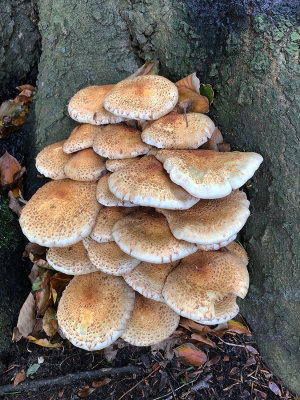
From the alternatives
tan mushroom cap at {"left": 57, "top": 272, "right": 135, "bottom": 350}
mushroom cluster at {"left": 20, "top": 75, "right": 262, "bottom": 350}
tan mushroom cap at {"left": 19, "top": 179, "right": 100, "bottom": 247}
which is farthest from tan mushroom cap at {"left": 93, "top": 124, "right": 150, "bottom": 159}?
tan mushroom cap at {"left": 57, "top": 272, "right": 135, "bottom": 350}

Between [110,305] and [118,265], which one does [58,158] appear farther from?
[110,305]

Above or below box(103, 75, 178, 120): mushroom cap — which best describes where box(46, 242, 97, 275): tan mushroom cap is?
below

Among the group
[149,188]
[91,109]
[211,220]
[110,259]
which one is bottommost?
[110,259]

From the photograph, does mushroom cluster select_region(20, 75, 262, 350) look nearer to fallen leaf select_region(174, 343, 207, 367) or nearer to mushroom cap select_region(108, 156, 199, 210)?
mushroom cap select_region(108, 156, 199, 210)

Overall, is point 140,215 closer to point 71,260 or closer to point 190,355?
point 71,260

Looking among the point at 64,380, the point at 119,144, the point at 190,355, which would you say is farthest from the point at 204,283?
the point at 64,380

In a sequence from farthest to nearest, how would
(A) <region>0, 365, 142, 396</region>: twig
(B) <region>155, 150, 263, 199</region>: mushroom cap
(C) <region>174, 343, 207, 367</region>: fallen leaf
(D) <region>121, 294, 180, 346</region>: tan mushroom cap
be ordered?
(C) <region>174, 343, 207, 367</region>: fallen leaf, (A) <region>0, 365, 142, 396</region>: twig, (D) <region>121, 294, 180, 346</region>: tan mushroom cap, (B) <region>155, 150, 263, 199</region>: mushroom cap

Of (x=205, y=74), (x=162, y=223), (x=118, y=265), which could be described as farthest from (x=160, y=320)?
(x=205, y=74)

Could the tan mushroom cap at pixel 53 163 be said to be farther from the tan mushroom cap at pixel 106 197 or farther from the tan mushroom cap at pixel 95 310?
the tan mushroom cap at pixel 95 310
